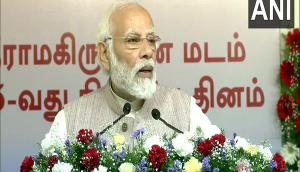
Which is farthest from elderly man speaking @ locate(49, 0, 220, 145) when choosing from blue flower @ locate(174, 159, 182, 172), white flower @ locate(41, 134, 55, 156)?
blue flower @ locate(174, 159, 182, 172)

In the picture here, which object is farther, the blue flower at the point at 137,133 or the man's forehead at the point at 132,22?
the man's forehead at the point at 132,22

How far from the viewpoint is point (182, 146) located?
2297 mm

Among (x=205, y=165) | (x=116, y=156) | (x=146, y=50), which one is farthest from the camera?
(x=146, y=50)

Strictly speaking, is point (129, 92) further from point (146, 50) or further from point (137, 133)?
point (137, 133)

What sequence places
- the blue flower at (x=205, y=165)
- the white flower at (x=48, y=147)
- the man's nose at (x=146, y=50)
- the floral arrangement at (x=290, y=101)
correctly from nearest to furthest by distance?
1. the blue flower at (x=205, y=165)
2. the white flower at (x=48, y=147)
3. the man's nose at (x=146, y=50)
4. the floral arrangement at (x=290, y=101)

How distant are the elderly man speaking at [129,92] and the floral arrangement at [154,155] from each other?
0.67 metres

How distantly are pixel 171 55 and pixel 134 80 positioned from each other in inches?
49.8

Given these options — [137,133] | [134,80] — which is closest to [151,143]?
[137,133]

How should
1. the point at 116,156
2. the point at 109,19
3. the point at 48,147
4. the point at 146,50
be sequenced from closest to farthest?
the point at 116,156, the point at 48,147, the point at 146,50, the point at 109,19

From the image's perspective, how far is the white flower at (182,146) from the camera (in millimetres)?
2287

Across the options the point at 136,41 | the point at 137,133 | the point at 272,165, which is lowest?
the point at 272,165

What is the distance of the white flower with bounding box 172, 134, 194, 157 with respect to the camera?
229 centimetres

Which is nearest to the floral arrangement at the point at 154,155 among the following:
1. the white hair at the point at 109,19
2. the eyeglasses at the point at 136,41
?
the eyeglasses at the point at 136,41

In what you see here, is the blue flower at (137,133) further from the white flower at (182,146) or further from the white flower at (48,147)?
the white flower at (48,147)
